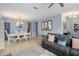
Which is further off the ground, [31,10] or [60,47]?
[31,10]

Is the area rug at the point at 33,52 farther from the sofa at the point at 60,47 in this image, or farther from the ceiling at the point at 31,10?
the ceiling at the point at 31,10

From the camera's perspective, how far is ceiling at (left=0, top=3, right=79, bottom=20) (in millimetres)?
2139

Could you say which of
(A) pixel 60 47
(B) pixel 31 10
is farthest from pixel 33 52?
(B) pixel 31 10

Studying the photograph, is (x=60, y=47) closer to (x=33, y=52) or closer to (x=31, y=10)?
(x=33, y=52)

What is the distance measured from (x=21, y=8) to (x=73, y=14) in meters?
1.24

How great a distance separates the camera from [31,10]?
2.25 metres

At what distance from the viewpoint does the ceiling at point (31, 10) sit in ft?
7.02

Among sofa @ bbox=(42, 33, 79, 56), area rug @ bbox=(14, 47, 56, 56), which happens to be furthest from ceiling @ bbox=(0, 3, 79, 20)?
area rug @ bbox=(14, 47, 56, 56)

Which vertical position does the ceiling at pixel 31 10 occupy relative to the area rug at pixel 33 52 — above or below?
above

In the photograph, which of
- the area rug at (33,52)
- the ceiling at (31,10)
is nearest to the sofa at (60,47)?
the area rug at (33,52)

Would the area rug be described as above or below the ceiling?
below

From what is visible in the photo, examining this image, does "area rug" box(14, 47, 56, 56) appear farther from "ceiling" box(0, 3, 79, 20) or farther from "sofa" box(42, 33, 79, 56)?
"ceiling" box(0, 3, 79, 20)

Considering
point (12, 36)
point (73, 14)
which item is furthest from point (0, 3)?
point (73, 14)

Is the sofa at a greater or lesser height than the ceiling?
lesser
